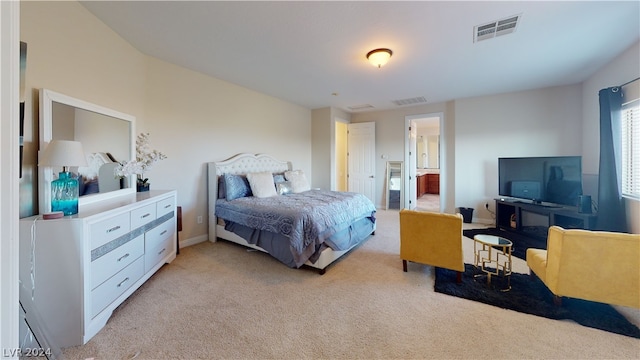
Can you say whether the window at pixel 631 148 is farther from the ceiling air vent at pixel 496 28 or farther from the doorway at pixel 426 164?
the doorway at pixel 426 164

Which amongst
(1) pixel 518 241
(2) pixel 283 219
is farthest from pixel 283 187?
(1) pixel 518 241

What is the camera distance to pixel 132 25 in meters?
2.46

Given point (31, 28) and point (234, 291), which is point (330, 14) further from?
point (234, 291)

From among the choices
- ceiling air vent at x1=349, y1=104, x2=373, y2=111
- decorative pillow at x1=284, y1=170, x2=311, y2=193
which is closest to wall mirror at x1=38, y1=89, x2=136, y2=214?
decorative pillow at x1=284, y1=170, x2=311, y2=193

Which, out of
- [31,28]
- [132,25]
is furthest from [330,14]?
[31,28]

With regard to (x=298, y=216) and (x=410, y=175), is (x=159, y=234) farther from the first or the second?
Answer: (x=410, y=175)

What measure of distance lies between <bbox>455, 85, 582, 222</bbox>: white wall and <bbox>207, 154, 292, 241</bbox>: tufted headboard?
12.7ft

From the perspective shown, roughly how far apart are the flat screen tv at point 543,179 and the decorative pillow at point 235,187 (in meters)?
4.54

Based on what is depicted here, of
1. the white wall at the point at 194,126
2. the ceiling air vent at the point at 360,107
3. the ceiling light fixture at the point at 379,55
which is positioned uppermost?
the ceiling air vent at the point at 360,107

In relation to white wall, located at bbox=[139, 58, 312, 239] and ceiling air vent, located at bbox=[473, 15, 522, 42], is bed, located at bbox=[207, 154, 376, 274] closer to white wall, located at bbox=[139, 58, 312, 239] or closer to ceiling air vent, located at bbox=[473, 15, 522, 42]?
white wall, located at bbox=[139, 58, 312, 239]

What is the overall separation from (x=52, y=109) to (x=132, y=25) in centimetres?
118

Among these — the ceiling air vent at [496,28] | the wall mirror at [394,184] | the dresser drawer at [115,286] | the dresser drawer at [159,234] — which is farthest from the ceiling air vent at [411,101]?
the dresser drawer at [115,286]

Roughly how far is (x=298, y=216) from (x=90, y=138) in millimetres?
2051

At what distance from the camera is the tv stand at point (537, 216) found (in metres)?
3.46
